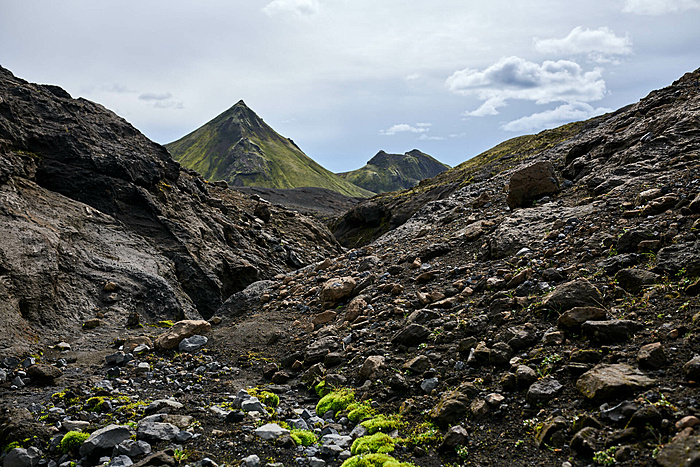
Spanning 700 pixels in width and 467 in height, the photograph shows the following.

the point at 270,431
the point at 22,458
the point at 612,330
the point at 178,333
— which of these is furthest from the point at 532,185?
the point at 22,458

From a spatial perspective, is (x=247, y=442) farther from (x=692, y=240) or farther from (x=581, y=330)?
(x=692, y=240)

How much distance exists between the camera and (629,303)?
8.69 m

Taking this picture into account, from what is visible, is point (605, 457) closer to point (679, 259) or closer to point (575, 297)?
point (575, 297)

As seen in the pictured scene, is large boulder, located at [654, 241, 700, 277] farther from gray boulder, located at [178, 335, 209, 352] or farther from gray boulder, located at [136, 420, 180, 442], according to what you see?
gray boulder, located at [178, 335, 209, 352]

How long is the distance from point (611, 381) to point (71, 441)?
10225 millimetres

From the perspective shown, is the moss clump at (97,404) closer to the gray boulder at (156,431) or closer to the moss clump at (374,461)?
the gray boulder at (156,431)

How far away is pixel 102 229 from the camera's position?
2127 cm

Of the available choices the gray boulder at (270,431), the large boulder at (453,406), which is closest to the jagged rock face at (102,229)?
the gray boulder at (270,431)

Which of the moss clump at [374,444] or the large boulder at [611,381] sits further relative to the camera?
the moss clump at [374,444]

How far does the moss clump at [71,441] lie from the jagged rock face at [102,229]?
6.83 metres

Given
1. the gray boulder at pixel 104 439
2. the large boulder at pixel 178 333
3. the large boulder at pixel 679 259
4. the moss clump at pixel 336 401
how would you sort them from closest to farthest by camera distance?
the gray boulder at pixel 104 439 < the large boulder at pixel 679 259 < the moss clump at pixel 336 401 < the large boulder at pixel 178 333

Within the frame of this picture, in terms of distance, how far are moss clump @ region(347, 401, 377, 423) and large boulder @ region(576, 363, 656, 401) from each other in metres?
4.37

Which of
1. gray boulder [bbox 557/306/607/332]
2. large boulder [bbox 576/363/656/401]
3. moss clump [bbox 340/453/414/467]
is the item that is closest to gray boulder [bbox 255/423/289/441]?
moss clump [bbox 340/453/414/467]

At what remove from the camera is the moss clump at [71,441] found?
7.94 metres
